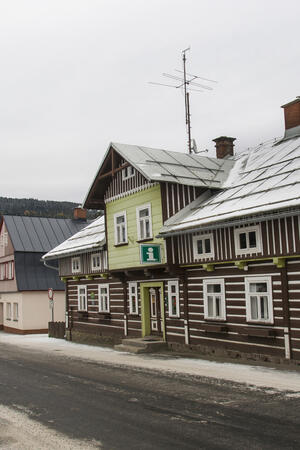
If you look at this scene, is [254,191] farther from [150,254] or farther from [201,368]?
[201,368]

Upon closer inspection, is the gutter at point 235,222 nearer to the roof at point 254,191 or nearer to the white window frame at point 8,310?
the roof at point 254,191

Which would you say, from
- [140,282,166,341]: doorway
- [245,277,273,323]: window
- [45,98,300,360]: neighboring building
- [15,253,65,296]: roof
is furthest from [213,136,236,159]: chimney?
[15,253,65,296]: roof

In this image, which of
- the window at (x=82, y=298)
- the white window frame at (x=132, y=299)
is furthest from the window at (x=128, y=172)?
the window at (x=82, y=298)

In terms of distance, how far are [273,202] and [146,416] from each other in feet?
24.8

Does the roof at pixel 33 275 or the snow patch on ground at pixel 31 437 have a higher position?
the roof at pixel 33 275

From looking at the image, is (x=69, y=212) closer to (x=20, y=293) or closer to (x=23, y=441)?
(x=20, y=293)

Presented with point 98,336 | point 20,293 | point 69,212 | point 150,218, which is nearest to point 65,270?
point 98,336

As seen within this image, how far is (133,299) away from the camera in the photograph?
23266 millimetres

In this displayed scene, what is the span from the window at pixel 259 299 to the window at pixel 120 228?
23.2ft

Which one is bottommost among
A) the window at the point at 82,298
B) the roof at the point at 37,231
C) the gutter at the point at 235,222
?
the window at the point at 82,298

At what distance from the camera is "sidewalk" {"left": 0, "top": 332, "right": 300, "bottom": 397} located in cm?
1256

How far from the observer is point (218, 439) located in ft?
25.8

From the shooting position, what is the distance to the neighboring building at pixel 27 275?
35469mm

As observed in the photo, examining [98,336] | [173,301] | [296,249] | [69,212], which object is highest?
[69,212]
